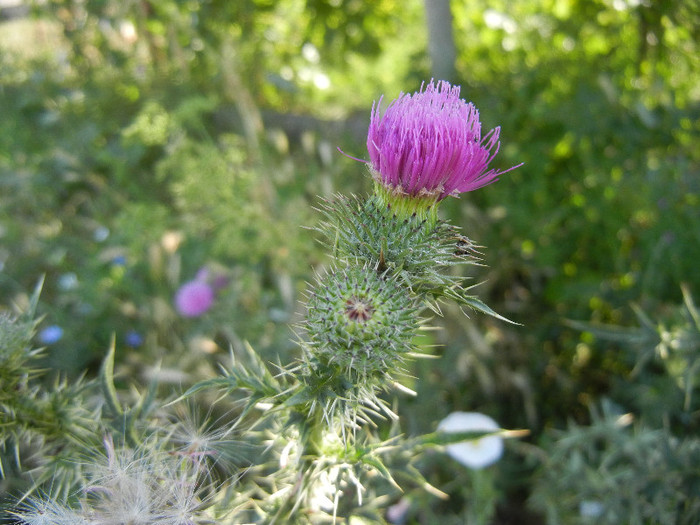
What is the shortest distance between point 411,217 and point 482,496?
1458 mm

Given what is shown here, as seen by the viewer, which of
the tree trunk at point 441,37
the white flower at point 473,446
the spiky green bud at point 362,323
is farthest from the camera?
the tree trunk at point 441,37

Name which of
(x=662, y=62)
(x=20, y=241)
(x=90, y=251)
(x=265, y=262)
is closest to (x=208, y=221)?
(x=265, y=262)

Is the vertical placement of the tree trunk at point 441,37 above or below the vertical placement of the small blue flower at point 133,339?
above

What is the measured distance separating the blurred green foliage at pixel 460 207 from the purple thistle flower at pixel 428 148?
1.43 meters

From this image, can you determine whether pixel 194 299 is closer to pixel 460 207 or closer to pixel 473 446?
pixel 460 207

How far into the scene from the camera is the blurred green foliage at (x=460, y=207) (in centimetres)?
270

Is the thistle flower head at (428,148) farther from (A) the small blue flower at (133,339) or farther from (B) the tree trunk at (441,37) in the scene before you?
(A) the small blue flower at (133,339)

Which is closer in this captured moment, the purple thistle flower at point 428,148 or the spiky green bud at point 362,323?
the spiky green bud at point 362,323

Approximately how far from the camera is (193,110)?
3.38 metres

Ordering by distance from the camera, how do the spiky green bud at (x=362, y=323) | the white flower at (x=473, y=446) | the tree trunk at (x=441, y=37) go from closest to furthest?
1. the spiky green bud at (x=362, y=323)
2. the white flower at (x=473, y=446)
3. the tree trunk at (x=441, y=37)

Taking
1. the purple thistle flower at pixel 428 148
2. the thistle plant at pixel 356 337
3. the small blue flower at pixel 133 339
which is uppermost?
the purple thistle flower at pixel 428 148

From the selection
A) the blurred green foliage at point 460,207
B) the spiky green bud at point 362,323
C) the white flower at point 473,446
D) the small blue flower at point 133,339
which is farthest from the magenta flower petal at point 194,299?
the spiky green bud at point 362,323

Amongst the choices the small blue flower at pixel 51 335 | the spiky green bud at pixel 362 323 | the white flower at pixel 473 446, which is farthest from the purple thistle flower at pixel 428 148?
the small blue flower at pixel 51 335

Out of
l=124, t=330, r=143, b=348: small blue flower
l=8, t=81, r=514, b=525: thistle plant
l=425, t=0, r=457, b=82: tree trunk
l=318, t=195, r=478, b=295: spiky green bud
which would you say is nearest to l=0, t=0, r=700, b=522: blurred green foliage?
l=124, t=330, r=143, b=348: small blue flower
